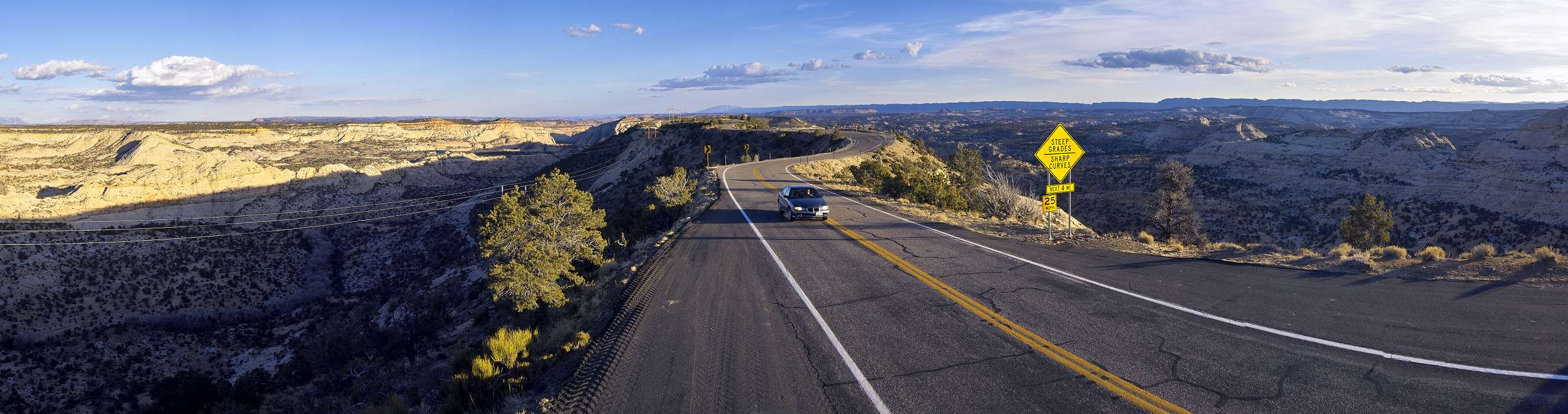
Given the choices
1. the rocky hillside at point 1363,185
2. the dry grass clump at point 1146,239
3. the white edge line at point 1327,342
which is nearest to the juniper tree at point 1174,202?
the rocky hillside at point 1363,185

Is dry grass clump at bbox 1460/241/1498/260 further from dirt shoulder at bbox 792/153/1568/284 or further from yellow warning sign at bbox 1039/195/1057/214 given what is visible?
yellow warning sign at bbox 1039/195/1057/214

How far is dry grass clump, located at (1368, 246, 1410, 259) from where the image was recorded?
1084 cm

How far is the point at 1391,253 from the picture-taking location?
11016 millimetres

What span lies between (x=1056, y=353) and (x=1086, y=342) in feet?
2.13

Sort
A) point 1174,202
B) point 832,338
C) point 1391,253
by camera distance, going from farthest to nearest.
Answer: point 1174,202, point 1391,253, point 832,338

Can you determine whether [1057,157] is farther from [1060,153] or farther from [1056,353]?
[1056,353]

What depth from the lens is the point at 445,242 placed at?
44750 mm

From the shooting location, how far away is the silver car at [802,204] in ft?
61.5

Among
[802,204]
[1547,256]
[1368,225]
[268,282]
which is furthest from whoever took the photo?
[268,282]

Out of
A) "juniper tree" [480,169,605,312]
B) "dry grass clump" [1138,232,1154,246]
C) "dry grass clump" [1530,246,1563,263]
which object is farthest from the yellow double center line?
"dry grass clump" [1530,246,1563,263]

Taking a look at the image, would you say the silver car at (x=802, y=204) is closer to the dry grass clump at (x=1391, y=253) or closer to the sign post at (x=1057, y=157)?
the sign post at (x=1057, y=157)

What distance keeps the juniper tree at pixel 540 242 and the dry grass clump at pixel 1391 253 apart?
52.2 ft

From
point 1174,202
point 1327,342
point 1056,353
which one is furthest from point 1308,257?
point 1174,202

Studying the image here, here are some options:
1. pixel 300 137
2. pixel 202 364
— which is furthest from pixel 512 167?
pixel 202 364
